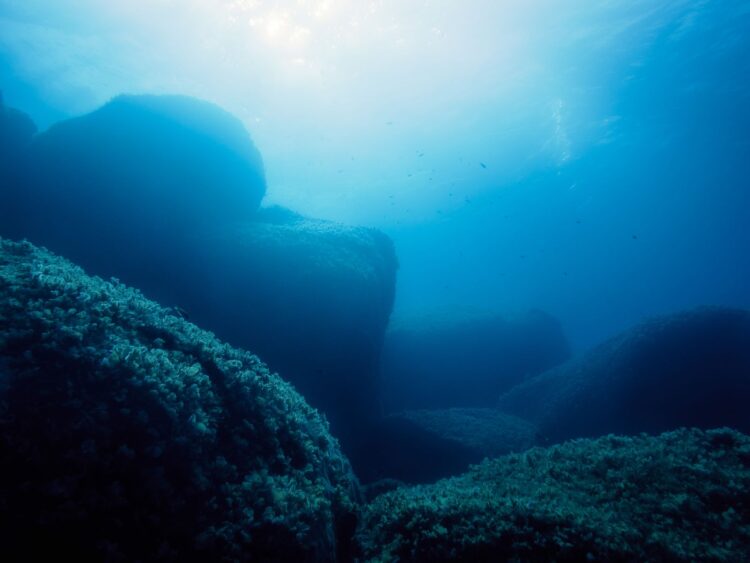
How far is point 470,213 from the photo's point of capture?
65.8 metres

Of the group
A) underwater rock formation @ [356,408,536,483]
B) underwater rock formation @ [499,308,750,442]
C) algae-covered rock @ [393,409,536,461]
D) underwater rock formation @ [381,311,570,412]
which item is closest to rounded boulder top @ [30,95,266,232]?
underwater rock formation @ [356,408,536,483]

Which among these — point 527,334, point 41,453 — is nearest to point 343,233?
point 41,453

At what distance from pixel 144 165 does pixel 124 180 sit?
0.73 meters

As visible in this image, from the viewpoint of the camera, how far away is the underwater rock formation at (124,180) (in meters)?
11.3

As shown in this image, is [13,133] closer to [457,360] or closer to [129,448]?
[129,448]

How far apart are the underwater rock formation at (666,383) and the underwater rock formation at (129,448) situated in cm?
1149

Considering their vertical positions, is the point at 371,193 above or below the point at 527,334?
above

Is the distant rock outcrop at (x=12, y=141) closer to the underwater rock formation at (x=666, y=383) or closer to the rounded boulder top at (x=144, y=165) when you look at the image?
Result: the rounded boulder top at (x=144, y=165)

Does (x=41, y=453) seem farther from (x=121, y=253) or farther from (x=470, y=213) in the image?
(x=470, y=213)

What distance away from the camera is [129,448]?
8.86ft

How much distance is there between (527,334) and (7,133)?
2410cm

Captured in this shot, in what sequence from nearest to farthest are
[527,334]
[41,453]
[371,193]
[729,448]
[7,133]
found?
[41,453] < [729,448] < [7,133] < [527,334] < [371,193]

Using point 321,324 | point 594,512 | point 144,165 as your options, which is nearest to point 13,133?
point 144,165

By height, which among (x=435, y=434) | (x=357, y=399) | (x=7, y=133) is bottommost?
(x=435, y=434)
